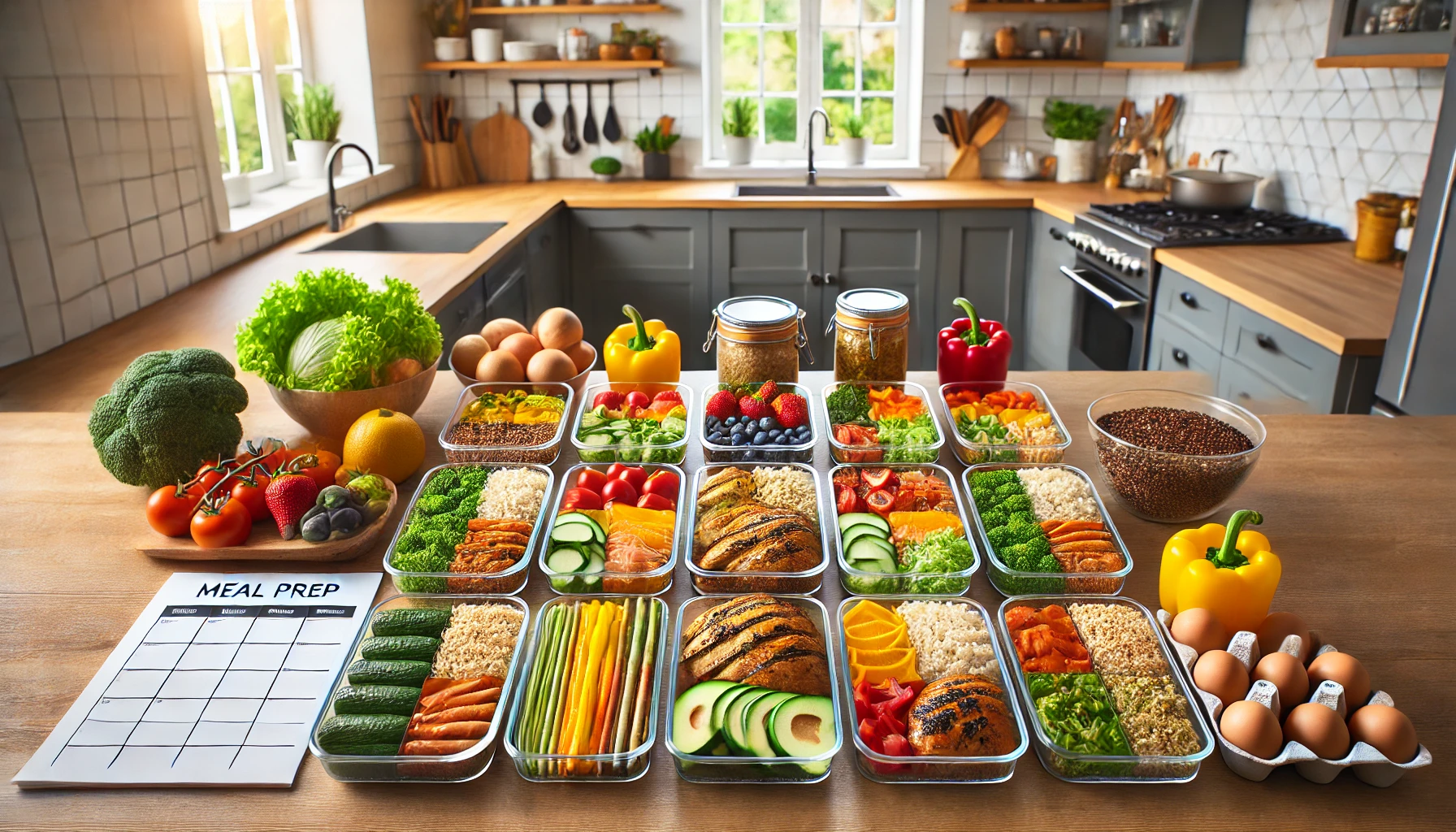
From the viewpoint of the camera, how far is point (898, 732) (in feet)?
3.05

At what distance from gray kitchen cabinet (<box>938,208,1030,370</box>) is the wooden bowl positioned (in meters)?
3.21

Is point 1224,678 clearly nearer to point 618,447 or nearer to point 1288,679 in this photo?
point 1288,679

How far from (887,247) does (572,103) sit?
181cm

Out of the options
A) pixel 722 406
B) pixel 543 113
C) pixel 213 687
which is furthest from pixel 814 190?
A: pixel 213 687

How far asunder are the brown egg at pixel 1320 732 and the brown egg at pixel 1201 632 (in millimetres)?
114

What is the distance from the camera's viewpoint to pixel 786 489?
134 cm

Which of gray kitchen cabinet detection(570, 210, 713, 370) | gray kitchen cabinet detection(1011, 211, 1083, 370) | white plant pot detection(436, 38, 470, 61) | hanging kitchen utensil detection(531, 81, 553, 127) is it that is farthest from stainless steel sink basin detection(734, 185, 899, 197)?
white plant pot detection(436, 38, 470, 61)

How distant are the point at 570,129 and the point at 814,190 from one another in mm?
1285

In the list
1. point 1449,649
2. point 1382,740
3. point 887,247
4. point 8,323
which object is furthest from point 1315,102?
point 8,323

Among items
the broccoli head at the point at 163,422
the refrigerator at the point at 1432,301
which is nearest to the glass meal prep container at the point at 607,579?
the broccoli head at the point at 163,422

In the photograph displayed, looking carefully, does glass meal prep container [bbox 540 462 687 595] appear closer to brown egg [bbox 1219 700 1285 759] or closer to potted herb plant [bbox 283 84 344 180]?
brown egg [bbox 1219 700 1285 759]

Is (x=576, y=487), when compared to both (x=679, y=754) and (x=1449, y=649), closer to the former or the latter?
(x=679, y=754)

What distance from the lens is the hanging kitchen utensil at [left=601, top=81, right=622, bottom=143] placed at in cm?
495

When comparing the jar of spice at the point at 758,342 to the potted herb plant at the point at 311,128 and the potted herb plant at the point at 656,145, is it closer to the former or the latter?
the potted herb plant at the point at 311,128
